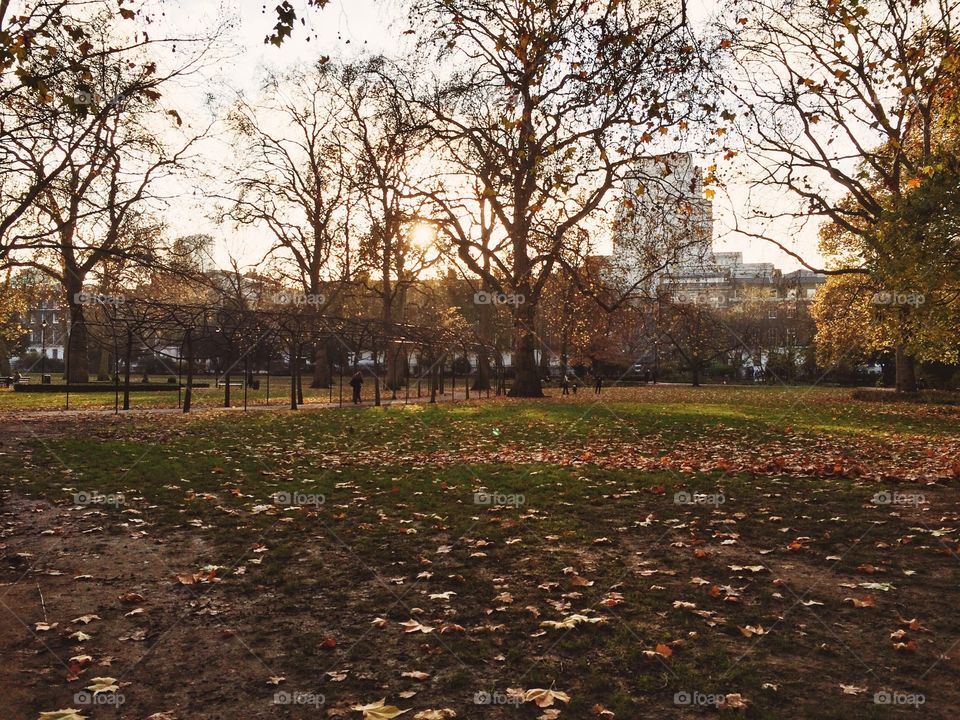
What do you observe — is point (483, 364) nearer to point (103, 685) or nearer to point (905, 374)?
point (905, 374)

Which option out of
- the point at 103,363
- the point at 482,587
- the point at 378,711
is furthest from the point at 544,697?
the point at 103,363

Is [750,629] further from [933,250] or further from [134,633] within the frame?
[933,250]

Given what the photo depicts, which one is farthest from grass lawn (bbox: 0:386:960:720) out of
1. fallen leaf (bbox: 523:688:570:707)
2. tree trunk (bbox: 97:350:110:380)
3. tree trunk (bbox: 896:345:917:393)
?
tree trunk (bbox: 97:350:110:380)

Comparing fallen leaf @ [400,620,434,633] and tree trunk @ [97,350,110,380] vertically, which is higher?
tree trunk @ [97,350,110,380]

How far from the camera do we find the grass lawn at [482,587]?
4.00m

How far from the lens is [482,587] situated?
18.7 ft

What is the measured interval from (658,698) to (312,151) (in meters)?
43.7

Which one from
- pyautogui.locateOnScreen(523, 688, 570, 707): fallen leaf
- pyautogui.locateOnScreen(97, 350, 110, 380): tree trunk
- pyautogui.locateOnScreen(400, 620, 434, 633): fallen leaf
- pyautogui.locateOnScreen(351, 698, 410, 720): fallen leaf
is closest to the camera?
pyautogui.locateOnScreen(351, 698, 410, 720): fallen leaf

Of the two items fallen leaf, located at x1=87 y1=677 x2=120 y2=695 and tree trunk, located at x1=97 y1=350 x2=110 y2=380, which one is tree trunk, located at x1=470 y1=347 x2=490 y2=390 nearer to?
fallen leaf, located at x1=87 y1=677 x2=120 y2=695

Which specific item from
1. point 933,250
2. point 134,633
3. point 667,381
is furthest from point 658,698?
point 667,381

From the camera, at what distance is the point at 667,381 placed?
69000 mm

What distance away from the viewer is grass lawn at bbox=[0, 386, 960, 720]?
3996 millimetres

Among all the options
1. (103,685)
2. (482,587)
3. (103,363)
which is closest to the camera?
(103,685)

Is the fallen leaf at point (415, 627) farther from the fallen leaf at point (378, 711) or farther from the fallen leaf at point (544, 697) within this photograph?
the fallen leaf at point (544, 697)
